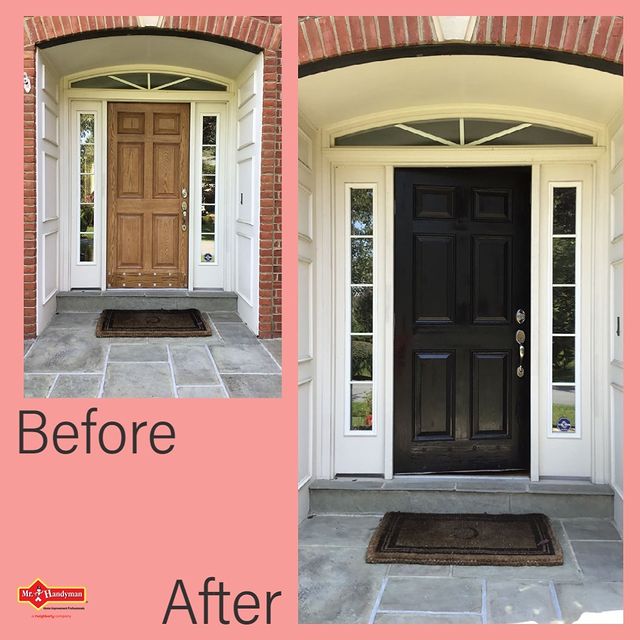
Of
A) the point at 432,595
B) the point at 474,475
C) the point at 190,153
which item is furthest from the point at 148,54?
the point at 432,595

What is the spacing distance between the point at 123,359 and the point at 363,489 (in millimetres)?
1646

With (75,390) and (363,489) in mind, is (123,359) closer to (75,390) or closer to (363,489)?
(75,390)

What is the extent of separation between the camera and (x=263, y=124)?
472 centimetres

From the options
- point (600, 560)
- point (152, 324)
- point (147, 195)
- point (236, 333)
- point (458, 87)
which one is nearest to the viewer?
point (600, 560)

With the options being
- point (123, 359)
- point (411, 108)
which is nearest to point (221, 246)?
point (411, 108)

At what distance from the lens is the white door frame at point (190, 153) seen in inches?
247

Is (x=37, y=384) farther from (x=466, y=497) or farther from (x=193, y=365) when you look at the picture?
(x=466, y=497)

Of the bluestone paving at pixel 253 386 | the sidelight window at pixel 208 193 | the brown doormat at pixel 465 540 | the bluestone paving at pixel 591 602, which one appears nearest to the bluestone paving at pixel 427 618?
the bluestone paving at pixel 591 602

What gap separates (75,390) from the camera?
3182 millimetres

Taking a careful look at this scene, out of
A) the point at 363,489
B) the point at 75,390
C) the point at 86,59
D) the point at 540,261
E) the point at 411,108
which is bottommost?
the point at 363,489

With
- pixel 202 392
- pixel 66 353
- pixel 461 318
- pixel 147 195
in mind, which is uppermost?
pixel 147 195

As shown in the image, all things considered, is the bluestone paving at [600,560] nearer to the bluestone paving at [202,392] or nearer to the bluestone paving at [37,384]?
the bluestone paving at [202,392]

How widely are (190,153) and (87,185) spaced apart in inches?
32.2

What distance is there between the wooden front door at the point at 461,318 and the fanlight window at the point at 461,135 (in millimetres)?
166
